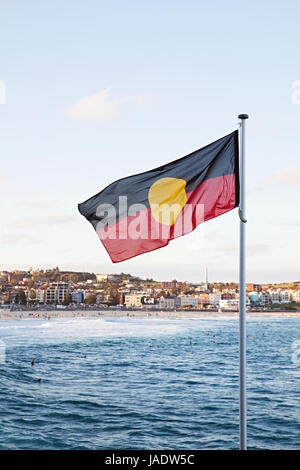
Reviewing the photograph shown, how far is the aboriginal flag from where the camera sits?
624cm

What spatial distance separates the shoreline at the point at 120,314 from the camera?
142 metres

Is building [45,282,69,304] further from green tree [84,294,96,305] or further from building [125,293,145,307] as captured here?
building [125,293,145,307]

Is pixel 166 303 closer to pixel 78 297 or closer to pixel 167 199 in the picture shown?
pixel 78 297

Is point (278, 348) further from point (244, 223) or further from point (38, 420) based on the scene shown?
point (244, 223)

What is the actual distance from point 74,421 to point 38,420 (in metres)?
1.41

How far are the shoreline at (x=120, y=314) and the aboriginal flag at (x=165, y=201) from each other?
132396mm

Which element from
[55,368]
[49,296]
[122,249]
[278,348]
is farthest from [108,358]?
[49,296]

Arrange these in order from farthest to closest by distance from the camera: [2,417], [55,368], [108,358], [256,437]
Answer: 1. [108,358]
2. [55,368]
3. [2,417]
4. [256,437]

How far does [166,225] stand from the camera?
21.0 ft

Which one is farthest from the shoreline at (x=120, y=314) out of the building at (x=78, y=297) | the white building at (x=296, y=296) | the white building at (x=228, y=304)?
the building at (x=78, y=297)

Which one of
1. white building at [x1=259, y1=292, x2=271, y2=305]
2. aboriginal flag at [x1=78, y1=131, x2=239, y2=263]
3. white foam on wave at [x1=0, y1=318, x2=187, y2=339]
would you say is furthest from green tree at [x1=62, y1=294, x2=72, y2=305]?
aboriginal flag at [x1=78, y1=131, x2=239, y2=263]

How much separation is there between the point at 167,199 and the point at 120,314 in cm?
16690

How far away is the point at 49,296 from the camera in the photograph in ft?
592

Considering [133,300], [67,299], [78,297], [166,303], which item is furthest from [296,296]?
[67,299]
